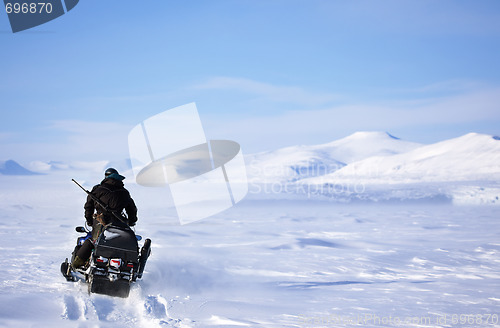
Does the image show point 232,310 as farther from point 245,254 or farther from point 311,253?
point 311,253

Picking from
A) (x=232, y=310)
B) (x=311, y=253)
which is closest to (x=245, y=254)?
(x=311, y=253)

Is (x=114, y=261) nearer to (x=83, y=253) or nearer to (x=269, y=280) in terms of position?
(x=83, y=253)

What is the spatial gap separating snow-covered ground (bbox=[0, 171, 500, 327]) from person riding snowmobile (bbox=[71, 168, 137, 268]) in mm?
508

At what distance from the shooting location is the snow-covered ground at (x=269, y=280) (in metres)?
5.67

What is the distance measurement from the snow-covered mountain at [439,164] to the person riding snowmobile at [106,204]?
59.6 metres

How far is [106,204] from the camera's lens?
575 cm

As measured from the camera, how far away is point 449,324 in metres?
6.30

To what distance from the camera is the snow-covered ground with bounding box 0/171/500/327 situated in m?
5.67

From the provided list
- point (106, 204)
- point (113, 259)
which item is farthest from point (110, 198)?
point (113, 259)

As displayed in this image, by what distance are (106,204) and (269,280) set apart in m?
4.31

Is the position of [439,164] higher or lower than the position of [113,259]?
lower

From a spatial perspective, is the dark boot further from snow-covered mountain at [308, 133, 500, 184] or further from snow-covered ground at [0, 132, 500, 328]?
snow-covered mountain at [308, 133, 500, 184]

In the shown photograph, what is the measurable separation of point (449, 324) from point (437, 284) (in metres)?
3.12

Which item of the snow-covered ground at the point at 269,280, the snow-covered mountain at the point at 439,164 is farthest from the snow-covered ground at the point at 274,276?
the snow-covered mountain at the point at 439,164
